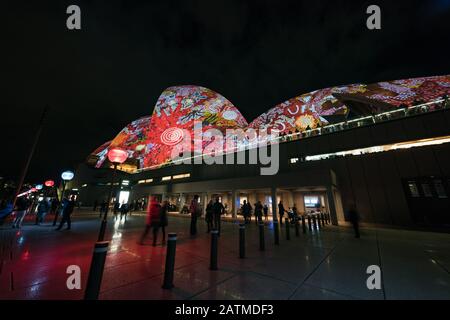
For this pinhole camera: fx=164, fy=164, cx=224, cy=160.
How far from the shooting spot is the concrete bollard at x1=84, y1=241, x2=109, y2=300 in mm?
2080

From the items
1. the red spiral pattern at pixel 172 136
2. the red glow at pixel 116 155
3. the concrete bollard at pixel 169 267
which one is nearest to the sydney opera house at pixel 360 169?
the red glow at pixel 116 155

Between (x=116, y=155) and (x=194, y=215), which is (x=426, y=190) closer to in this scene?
(x=194, y=215)

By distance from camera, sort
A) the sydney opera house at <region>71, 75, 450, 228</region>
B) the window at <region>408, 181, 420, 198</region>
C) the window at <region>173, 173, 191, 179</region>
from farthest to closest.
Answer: the window at <region>173, 173, 191, 179</region> → the window at <region>408, 181, 420, 198</region> → the sydney opera house at <region>71, 75, 450, 228</region>

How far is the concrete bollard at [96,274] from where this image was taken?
2.08 m

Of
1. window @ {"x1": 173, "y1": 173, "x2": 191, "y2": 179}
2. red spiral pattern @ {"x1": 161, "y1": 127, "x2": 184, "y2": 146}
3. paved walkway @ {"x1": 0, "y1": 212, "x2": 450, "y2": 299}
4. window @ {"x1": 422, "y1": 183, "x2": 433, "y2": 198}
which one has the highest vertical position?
red spiral pattern @ {"x1": 161, "y1": 127, "x2": 184, "y2": 146}

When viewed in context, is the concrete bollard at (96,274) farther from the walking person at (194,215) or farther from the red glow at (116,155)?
the walking person at (194,215)

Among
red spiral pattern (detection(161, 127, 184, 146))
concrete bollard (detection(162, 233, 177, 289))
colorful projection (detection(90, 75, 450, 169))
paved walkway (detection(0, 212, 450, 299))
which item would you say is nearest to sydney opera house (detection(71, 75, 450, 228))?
colorful projection (detection(90, 75, 450, 169))

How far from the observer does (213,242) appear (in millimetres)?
3887

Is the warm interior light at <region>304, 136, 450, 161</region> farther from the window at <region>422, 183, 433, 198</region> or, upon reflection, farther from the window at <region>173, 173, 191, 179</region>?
the window at <region>173, 173, 191, 179</region>

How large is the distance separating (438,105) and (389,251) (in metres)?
18.9

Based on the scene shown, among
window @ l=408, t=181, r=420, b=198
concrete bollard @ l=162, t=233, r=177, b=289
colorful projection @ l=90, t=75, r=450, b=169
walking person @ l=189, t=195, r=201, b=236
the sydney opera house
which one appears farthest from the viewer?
colorful projection @ l=90, t=75, r=450, b=169

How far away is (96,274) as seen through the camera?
2.16m

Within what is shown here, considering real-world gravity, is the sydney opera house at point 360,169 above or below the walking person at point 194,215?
above

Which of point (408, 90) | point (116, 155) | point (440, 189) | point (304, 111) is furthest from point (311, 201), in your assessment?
point (408, 90)
